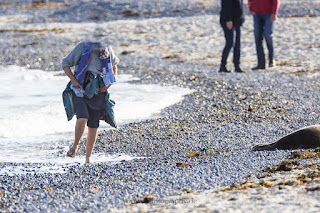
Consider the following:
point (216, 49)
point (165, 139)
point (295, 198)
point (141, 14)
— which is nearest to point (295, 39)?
point (216, 49)

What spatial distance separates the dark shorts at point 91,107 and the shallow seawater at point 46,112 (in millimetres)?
521

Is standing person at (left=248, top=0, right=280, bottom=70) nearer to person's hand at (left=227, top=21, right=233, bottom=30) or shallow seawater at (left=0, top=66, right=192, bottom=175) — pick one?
person's hand at (left=227, top=21, right=233, bottom=30)

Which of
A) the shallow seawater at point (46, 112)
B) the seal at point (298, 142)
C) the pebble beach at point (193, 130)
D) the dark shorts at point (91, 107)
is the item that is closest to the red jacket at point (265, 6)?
the pebble beach at point (193, 130)

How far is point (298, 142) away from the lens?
6.13m

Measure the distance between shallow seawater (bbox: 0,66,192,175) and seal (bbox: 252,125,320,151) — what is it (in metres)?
1.49

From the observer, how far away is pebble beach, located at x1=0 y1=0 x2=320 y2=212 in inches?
169

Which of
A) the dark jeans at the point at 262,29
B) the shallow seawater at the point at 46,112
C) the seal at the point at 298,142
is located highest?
the dark jeans at the point at 262,29

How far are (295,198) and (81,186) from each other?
183 centimetres

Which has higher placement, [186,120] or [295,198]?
[295,198]

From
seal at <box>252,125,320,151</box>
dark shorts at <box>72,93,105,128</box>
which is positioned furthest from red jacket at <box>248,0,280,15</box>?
dark shorts at <box>72,93,105,128</box>

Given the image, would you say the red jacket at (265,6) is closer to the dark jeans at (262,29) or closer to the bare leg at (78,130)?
the dark jeans at (262,29)

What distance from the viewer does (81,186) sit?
4848mm

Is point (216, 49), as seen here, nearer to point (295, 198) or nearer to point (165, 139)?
point (165, 139)

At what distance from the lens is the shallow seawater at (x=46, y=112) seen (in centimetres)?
641
